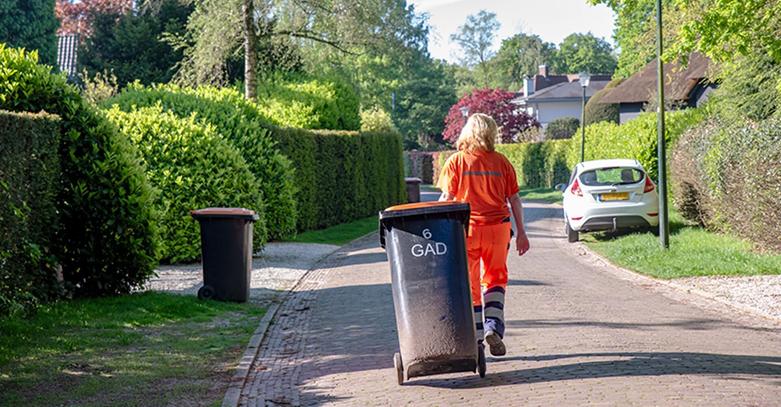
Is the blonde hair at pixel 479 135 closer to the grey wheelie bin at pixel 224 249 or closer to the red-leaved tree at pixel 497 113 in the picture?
the grey wheelie bin at pixel 224 249

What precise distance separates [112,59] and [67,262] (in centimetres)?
3188

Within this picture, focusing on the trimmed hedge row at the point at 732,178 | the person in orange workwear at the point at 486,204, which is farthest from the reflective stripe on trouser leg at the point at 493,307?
the trimmed hedge row at the point at 732,178

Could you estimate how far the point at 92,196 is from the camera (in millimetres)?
13188

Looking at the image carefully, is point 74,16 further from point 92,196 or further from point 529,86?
point 529,86

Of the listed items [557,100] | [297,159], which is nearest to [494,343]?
[297,159]

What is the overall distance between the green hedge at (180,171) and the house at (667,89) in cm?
2938

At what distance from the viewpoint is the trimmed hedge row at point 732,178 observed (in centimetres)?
1652

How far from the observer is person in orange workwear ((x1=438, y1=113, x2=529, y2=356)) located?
8.23 m

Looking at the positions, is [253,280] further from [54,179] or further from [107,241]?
[54,179]

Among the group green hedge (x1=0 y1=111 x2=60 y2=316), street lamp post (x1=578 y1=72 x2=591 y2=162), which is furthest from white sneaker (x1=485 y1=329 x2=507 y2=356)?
street lamp post (x1=578 y1=72 x2=591 y2=162)

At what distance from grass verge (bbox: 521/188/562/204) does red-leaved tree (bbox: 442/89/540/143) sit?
1726 cm

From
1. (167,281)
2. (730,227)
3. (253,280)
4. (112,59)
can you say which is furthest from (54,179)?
(112,59)

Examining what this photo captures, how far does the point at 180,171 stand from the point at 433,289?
40.1 ft

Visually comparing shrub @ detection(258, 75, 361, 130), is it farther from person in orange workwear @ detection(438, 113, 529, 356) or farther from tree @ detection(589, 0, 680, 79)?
person in orange workwear @ detection(438, 113, 529, 356)
